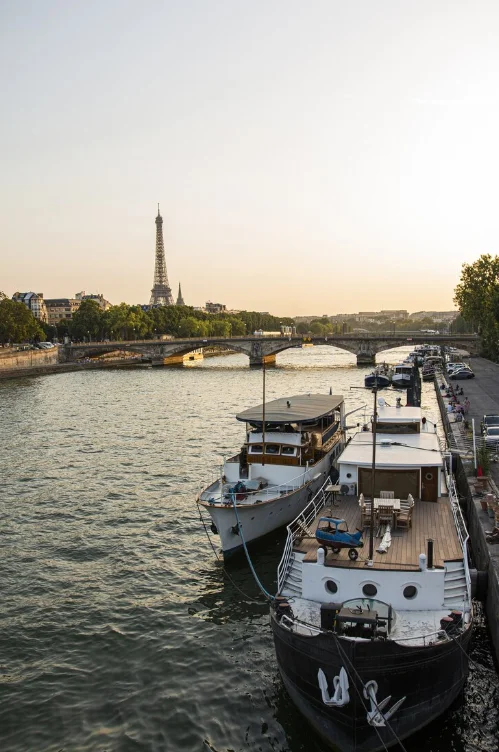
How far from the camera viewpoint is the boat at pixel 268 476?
74.7 ft

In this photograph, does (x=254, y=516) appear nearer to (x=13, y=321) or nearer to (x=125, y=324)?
(x=13, y=321)

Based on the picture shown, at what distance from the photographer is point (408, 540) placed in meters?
17.0

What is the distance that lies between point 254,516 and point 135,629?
6.06 metres

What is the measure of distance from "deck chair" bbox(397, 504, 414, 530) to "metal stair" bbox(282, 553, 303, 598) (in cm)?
289

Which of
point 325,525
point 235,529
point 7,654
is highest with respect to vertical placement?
point 325,525

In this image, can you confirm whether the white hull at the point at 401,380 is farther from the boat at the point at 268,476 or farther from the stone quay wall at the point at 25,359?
the stone quay wall at the point at 25,359

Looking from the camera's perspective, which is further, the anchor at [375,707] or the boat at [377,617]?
the boat at [377,617]

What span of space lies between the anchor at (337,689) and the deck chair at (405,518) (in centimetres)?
556

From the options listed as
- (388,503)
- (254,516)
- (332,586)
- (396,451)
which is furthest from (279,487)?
(332,586)

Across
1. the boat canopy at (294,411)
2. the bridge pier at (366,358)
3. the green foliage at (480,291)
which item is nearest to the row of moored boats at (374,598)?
the boat canopy at (294,411)

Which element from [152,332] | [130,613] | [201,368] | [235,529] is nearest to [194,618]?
[130,613]

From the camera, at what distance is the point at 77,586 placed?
21344 millimetres

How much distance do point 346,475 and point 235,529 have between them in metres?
4.58

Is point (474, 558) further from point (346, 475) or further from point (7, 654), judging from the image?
point (7, 654)
